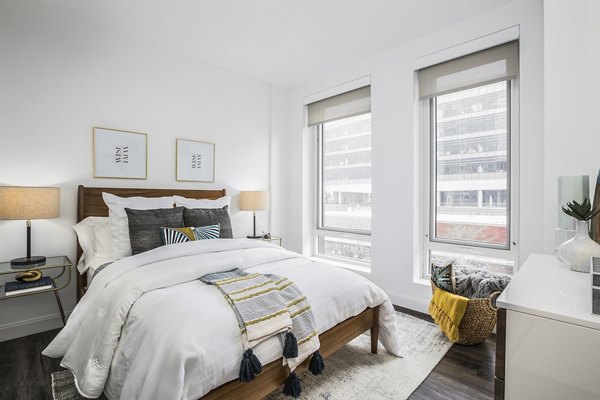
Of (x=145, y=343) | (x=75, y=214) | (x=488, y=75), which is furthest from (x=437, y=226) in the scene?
(x=75, y=214)

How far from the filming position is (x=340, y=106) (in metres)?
3.78

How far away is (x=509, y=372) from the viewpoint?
1006mm

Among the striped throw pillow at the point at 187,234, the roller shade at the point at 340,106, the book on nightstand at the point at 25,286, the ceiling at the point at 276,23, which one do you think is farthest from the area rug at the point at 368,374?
the ceiling at the point at 276,23

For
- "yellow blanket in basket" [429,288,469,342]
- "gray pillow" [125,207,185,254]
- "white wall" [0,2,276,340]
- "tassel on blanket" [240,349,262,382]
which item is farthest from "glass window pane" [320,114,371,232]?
"tassel on blanket" [240,349,262,382]

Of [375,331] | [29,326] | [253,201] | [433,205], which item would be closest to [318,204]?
[253,201]

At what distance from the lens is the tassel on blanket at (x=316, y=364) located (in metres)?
1.60

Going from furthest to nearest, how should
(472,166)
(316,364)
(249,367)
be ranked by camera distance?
1. (472,166)
2. (316,364)
3. (249,367)

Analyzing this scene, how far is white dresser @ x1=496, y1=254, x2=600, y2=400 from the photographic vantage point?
86 centimetres

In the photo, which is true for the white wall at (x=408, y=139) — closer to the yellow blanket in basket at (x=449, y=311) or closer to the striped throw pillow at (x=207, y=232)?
the yellow blanket in basket at (x=449, y=311)

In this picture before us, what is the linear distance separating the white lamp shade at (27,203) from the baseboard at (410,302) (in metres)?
3.22

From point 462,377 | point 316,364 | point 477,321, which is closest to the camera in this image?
point 316,364

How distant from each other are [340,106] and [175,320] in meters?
3.20

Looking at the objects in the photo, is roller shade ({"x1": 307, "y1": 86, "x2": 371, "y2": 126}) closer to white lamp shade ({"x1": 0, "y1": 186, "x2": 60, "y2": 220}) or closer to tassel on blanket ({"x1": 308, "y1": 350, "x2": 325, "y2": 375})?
tassel on blanket ({"x1": 308, "y1": 350, "x2": 325, "y2": 375})

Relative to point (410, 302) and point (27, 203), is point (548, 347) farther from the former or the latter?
point (27, 203)
